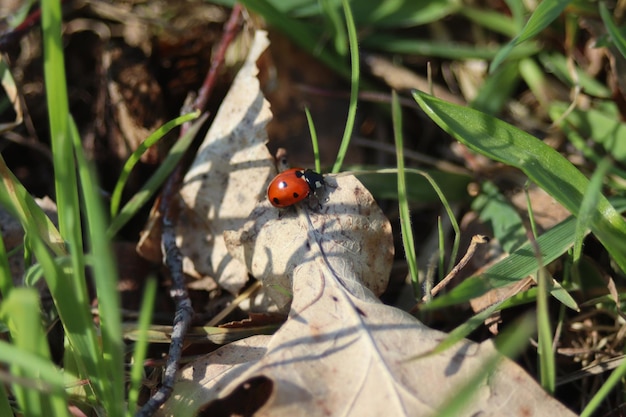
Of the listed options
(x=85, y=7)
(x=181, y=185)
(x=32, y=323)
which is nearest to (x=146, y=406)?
(x=32, y=323)

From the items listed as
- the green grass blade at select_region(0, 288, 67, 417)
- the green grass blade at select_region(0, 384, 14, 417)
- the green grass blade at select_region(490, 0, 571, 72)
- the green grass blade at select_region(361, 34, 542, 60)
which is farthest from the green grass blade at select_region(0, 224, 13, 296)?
the green grass blade at select_region(361, 34, 542, 60)

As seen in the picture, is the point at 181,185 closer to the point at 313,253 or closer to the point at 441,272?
the point at 313,253

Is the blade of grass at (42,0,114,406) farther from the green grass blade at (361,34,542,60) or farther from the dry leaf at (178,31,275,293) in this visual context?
the green grass blade at (361,34,542,60)

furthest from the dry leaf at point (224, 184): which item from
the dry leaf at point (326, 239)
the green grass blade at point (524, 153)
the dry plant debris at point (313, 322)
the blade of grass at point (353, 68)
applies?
the green grass blade at point (524, 153)

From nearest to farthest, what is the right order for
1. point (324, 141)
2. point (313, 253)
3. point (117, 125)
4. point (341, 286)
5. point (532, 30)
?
1. point (341, 286)
2. point (313, 253)
3. point (532, 30)
4. point (117, 125)
5. point (324, 141)

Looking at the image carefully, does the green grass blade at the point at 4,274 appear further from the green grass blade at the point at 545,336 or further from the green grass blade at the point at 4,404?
the green grass blade at the point at 545,336

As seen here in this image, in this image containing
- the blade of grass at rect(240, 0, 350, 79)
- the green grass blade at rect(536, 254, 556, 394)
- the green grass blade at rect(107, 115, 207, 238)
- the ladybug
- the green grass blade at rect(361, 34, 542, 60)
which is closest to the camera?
the green grass blade at rect(536, 254, 556, 394)

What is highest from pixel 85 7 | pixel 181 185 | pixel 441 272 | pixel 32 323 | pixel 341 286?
pixel 85 7
